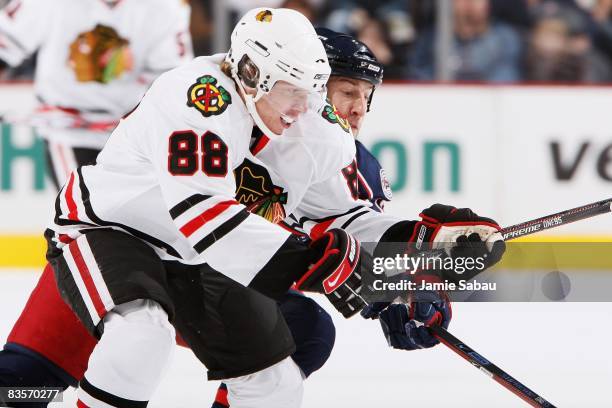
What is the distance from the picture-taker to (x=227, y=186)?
2564 millimetres

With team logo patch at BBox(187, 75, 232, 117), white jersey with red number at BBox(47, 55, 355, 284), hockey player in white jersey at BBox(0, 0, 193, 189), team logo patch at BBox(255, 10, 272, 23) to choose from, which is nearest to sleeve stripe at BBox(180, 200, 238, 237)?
white jersey with red number at BBox(47, 55, 355, 284)

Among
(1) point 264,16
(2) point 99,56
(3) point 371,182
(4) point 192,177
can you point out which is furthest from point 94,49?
(4) point 192,177

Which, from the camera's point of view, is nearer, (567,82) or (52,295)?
(52,295)

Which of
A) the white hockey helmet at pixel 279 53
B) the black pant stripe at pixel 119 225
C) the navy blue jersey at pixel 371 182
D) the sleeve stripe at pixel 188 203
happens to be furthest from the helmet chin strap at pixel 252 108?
the navy blue jersey at pixel 371 182

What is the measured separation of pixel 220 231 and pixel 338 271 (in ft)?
0.83

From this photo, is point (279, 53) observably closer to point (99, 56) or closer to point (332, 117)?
point (332, 117)

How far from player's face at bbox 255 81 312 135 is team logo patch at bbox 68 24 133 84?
2.50 meters

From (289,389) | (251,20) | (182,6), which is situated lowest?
(289,389)

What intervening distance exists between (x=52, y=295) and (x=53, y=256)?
9 centimetres

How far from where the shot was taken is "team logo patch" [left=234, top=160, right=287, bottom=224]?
2.83 metres

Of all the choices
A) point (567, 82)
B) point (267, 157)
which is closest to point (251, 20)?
point (267, 157)

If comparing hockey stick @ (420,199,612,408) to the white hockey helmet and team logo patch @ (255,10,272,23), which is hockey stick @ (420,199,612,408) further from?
team logo patch @ (255,10,272,23)

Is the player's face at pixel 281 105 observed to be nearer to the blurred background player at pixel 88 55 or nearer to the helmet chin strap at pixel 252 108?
the helmet chin strap at pixel 252 108

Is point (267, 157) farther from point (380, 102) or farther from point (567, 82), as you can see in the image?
point (567, 82)
